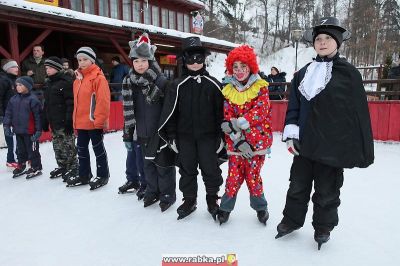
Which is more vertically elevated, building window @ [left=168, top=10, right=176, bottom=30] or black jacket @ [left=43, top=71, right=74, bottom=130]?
building window @ [left=168, top=10, right=176, bottom=30]

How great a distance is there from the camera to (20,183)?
4.59m

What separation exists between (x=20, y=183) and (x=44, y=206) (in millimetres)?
1189

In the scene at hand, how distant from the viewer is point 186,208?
10.8ft

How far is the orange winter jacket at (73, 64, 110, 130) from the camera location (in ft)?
12.8

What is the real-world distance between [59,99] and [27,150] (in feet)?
3.89

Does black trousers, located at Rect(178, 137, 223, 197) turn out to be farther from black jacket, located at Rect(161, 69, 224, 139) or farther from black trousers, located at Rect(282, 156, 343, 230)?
black trousers, located at Rect(282, 156, 343, 230)

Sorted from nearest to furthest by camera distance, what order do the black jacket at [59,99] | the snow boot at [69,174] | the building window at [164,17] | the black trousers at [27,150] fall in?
the black jacket at [59,99] < the snow boot at [69,174] < the black trousers at [27,150] < the building window at [164,17]

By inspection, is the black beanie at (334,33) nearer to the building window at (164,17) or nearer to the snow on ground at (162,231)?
the snow on ground at (162,231)

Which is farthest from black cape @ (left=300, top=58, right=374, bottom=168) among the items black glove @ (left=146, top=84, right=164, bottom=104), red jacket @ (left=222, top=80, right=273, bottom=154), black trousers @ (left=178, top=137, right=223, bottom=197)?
black glove @ (left=146, top=84, right=164, bottom=104)

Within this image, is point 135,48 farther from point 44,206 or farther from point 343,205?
point 343,205

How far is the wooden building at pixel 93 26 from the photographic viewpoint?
7738mm

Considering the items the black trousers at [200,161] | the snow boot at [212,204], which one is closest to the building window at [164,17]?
the black trousers at [200,161]

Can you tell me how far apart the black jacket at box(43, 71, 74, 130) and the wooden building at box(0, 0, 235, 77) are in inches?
160

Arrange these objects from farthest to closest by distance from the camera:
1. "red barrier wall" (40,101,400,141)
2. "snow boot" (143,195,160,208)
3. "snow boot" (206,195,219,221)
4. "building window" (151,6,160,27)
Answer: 1. "building window" (151,6,160,27)
2. "red barrier wall" (40,101,400,141)
3. "snow boot" (143,195,160,208)
4. "snow boot" (206,195,219,221)
